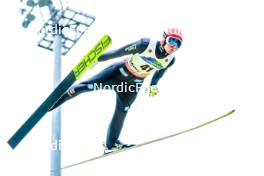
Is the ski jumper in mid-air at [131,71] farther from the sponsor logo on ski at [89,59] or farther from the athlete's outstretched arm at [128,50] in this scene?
the sponsor logo on ski at [89,59]

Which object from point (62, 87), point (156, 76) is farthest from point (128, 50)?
point (62, 87)

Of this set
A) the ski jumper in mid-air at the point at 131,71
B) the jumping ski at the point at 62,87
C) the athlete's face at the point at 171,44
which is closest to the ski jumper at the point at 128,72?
the ski jumper in mid-air at the point at 131,71

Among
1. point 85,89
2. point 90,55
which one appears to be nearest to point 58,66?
point 85,89

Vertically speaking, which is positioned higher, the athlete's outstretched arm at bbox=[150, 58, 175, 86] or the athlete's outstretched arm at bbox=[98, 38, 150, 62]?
the athlete's outstretched arm at bbox=[98, 38, 150, 62]

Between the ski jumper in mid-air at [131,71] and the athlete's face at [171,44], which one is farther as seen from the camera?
the ski jumper in mid-air at [131,71]

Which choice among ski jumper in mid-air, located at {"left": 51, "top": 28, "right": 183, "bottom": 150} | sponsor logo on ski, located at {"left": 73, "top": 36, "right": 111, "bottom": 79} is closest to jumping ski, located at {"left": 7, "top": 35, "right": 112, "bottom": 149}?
sponsor logo on ski, located at {"left": 73, "top": 36, "right": 111, "bottom": 79}

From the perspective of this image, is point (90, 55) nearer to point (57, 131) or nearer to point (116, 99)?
point (116, 99)

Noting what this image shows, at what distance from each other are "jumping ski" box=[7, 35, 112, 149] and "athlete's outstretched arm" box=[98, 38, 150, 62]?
1.07 feet

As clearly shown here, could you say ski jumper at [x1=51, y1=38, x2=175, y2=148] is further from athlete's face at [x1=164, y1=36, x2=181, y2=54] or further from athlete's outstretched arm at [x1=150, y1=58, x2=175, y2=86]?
athlete's face at [x1=164, y1=36, x2=181, y2=54]

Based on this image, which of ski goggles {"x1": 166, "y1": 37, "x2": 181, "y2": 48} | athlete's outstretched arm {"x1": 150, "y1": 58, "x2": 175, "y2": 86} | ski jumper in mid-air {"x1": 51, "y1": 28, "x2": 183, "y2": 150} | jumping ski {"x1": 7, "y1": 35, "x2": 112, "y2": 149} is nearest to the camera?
jumping ski {"x1": 7, "y1": 35, "x2": 112, "y2": 149}

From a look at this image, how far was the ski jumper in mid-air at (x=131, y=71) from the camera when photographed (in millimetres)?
10867

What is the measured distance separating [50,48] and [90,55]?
295 cm

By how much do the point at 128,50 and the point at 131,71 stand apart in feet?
1.37

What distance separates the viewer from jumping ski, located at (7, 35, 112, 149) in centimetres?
1014
